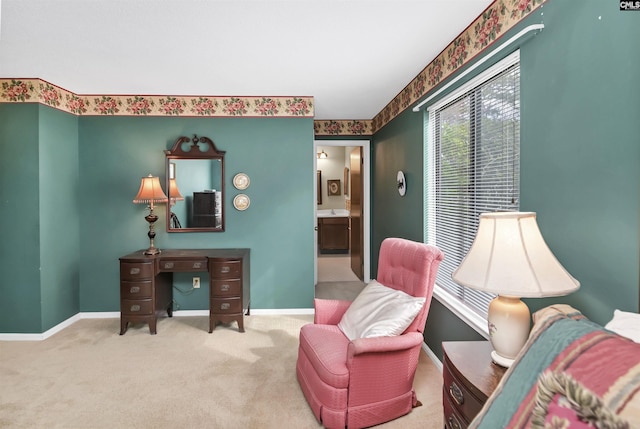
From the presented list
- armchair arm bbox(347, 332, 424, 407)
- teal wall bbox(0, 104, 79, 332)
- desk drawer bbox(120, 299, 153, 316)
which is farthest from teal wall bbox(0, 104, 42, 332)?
armchair arm bbox(347, 332, 424, 407)

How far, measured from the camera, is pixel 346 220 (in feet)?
26.6

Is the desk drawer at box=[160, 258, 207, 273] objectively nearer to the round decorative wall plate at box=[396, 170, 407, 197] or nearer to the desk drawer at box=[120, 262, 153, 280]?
the desk drawer at box=[120, 262, 153, 280]

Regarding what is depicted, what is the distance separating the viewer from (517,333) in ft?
4.39

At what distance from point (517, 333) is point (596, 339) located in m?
0.61

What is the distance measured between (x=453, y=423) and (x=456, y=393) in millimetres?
131

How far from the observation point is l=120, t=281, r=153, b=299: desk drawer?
344cm

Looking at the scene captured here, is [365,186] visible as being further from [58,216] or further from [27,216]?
[27,216]

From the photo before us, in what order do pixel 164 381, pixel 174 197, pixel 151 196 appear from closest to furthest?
pixel 164 381
pixel 151 196
pixel 174 197


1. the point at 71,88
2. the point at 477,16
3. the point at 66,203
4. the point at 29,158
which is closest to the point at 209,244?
the point at 66,203

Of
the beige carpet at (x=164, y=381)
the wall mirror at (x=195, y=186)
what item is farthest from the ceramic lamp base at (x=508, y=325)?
the wall mirror at (x=195, y=186)

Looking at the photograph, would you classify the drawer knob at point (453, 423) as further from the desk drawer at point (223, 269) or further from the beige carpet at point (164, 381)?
the desk drawer at point (223, 269)

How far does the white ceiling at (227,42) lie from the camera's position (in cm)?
209

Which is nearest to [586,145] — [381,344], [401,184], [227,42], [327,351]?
[381,344]

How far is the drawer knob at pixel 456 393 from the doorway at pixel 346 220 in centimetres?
302
